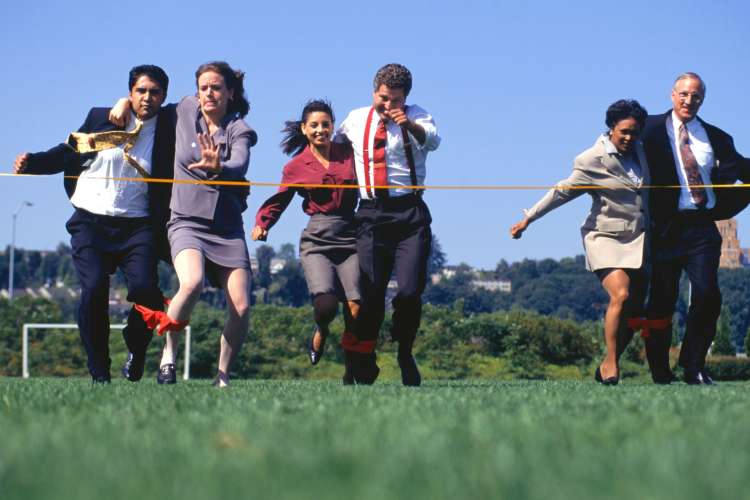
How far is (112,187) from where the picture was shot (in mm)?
8102

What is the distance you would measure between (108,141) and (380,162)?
196 cm

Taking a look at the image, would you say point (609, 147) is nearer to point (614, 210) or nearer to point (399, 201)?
point (614, 210)

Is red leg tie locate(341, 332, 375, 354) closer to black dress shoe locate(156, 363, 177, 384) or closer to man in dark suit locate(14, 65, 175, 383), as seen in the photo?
black dress shoe locate(156, 363, 177, 384)

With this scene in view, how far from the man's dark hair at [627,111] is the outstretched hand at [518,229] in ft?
3.46

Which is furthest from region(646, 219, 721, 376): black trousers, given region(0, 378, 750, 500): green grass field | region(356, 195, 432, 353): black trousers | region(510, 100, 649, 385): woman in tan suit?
region(0, 378, 750, 500): green grass field

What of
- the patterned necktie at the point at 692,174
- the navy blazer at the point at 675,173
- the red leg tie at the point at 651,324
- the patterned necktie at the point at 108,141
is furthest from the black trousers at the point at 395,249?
the patterned necktie at the point at 692,174

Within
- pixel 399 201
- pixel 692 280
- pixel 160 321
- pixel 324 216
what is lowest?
pixel 160 321

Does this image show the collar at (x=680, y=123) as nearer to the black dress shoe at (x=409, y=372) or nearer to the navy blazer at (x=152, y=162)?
the black dress shoe at (x=409, y=372)

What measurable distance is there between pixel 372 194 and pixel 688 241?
A: 2775 mm

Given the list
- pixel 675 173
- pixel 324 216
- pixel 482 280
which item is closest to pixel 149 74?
pixel 324 216

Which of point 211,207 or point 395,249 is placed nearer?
point 211,207

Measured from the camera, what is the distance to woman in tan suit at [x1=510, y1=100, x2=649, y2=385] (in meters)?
9.05

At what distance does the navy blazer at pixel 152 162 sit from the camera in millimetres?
8156

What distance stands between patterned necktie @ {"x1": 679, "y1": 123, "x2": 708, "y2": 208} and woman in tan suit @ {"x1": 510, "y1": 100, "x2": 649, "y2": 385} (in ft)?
1.30
